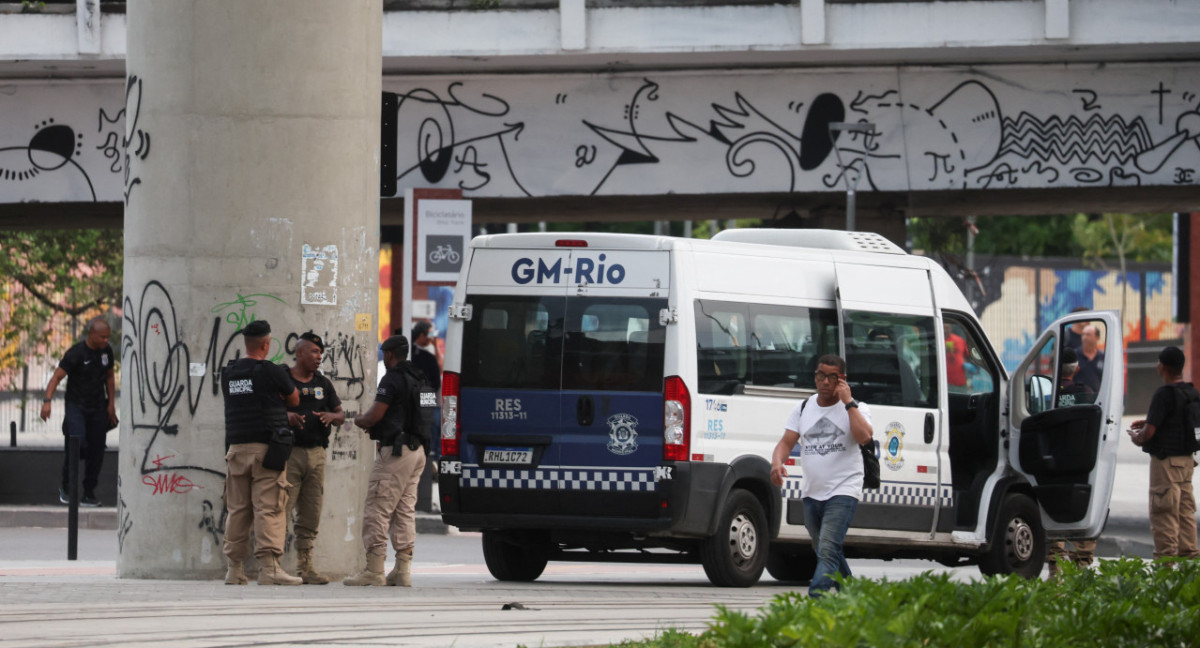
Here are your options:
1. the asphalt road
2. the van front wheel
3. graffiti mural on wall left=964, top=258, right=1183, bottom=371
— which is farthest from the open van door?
graffiti mural on wall left=964, top=258, right=1183, bottom=371

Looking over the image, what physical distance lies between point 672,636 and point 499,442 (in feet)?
16.0

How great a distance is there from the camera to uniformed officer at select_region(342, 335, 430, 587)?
11.9 m

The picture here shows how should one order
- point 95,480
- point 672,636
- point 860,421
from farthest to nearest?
point 95,480, point 860,421, point 672,636

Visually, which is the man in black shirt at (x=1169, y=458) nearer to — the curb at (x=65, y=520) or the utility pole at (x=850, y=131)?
the utility pole at (x=850, y=131)

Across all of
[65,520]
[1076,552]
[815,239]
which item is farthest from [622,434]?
[65,520]

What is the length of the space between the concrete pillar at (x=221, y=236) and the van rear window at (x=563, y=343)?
36.9 inches

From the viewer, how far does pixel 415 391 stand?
12.0 meters

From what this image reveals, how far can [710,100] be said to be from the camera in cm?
1884

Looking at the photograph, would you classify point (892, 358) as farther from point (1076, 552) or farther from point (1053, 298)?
point (1053, 298)

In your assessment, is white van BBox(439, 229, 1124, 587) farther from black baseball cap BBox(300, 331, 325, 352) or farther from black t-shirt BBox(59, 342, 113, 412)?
black t-shirt BBox(59, 342, 113, 412)

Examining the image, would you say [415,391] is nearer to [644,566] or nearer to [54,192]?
[644,566]

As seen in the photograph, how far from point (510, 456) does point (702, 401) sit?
1.36 metres

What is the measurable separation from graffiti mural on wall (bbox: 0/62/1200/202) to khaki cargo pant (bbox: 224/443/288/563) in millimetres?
7818

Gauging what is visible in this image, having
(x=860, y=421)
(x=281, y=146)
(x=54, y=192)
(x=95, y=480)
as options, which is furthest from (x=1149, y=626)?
(x=54, y=192)
